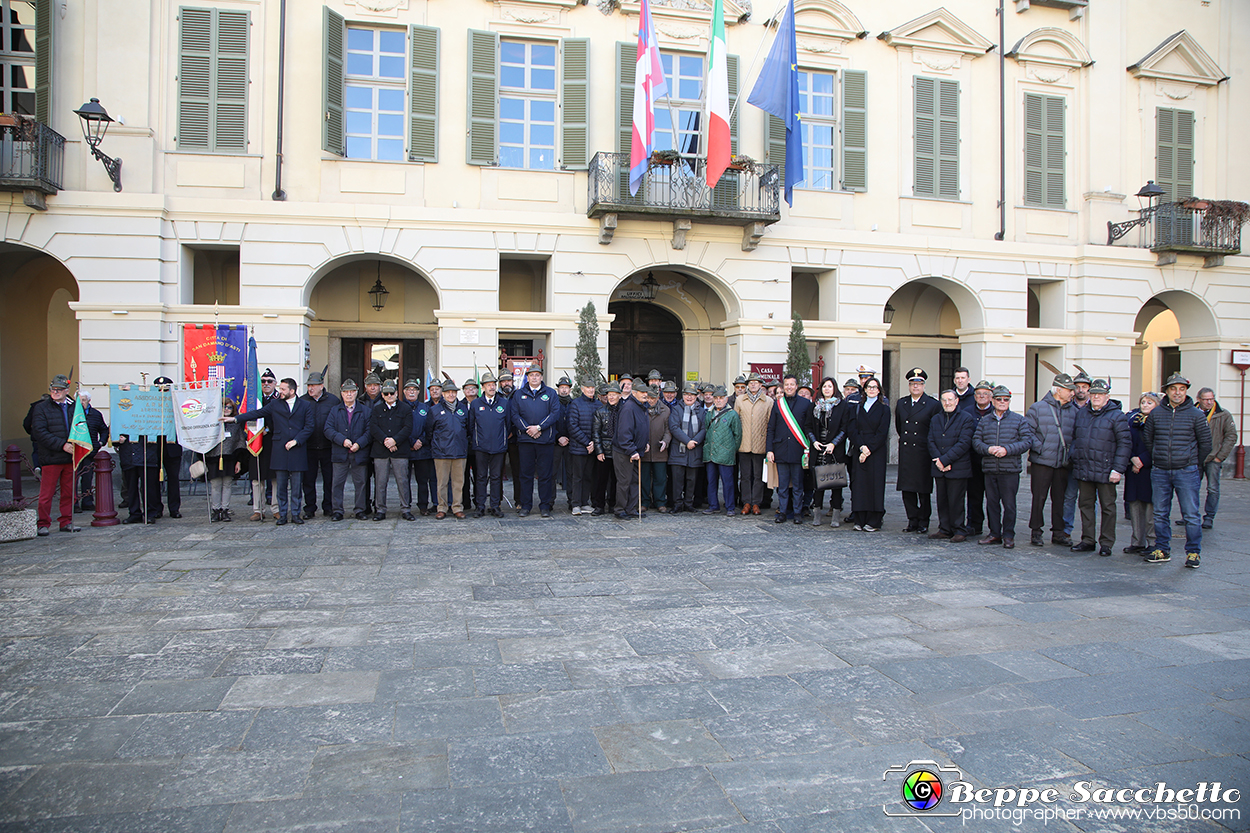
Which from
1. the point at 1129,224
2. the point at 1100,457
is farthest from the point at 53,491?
the point at 1129,224

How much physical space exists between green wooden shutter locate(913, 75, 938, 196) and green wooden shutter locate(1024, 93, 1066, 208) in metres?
2.13

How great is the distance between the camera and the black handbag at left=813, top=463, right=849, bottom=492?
31.2 ft

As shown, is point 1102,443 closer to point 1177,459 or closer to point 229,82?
point 1177,459

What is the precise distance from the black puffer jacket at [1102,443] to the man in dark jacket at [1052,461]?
23 centimetres

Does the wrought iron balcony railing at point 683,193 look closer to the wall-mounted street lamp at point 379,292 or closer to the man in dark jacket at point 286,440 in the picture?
the wall-mounted street lamp at point 379,292

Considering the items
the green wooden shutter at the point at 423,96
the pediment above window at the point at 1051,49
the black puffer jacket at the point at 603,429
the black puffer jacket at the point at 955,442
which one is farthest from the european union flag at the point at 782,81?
the black puffer jacket at the point at 955,442

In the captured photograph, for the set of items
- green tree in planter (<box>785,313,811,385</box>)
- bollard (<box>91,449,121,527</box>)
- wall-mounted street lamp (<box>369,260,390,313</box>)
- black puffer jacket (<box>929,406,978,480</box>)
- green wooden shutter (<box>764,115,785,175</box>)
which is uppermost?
green wooden shutter (<box>764,115,785,175</box>)

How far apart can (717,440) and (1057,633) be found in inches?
231

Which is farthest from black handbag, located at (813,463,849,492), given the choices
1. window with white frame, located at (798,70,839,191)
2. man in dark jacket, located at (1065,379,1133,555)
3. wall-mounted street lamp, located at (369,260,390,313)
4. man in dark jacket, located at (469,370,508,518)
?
wall-mounted street lamp, located at (369,260,390,313)

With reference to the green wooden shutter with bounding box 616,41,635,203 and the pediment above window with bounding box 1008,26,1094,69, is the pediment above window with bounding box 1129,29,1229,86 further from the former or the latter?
the green wooden shutter with bounding box 616,41,635,203

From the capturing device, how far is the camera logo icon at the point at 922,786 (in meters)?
3.12

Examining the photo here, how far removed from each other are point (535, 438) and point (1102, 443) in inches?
258

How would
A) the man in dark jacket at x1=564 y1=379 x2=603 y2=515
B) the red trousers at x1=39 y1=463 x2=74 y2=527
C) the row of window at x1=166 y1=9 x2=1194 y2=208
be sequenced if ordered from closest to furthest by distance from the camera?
the red trousers at x1=39 y1=463 x2=74 y2=527
the man in dark jacket at x1=564 y1=379 x2=603 y2=515
the row of window at x1=166 y1=9 x2=1194 y2=208

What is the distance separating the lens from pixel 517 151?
1488 centimetres
